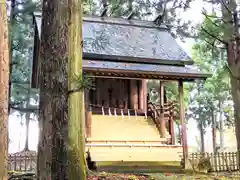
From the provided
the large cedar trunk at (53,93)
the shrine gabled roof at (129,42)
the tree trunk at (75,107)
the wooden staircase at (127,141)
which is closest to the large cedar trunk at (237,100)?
the wooden staircase at (127,141)

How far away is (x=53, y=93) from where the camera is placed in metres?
4.80

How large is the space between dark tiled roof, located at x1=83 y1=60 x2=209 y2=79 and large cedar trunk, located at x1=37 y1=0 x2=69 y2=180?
5356 millimetres

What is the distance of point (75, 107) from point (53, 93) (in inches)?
13.9

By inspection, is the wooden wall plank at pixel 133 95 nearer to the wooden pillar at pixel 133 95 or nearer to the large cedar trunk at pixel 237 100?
the wooden pillar at pixel 133 95

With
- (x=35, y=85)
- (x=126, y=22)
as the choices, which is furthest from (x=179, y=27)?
(x=35, y=85)

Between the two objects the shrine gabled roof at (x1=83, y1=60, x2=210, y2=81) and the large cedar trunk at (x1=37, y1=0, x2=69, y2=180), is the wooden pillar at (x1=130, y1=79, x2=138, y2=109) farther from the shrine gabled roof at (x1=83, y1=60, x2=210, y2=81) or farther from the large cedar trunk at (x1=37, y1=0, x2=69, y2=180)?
the large cedar trunk at (x1=37, y1=0, x2=69, y2=180)

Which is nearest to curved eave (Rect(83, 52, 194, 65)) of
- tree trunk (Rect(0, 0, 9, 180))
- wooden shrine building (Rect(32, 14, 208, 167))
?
wooden shrine building (Rect(32, 14, 208, 167))

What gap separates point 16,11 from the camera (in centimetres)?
1559

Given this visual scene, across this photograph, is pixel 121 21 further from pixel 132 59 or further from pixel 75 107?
pixel 75 107

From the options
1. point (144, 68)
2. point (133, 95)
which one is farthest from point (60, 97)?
point (133, 95)

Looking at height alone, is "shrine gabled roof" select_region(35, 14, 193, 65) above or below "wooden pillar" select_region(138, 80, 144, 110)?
above

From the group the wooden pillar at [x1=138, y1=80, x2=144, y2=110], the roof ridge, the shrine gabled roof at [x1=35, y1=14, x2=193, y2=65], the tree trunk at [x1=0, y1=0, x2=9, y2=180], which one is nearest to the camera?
the tree trunk at [x1=0, y1=0, x2=9, y2=180]

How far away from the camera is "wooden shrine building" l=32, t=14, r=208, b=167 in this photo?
11.1m

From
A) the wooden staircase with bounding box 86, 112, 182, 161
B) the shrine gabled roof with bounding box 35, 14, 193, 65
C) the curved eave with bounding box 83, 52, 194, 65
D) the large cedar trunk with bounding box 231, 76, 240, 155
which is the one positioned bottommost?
the wooden staircase with bounding box 86, 112, 182, 161
